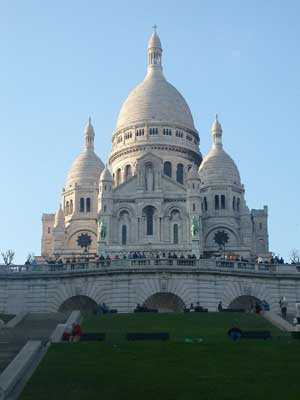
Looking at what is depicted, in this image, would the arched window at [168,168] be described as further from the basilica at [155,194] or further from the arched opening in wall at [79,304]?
the arched opening in wall at [79,304]

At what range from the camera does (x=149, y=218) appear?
107562 mm

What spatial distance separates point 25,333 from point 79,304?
Result: 19332mm

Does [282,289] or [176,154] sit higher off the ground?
[176,154]

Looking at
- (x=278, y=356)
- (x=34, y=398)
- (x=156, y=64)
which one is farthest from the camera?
(x=156, y=64)

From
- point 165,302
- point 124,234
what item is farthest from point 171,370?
point 124,234

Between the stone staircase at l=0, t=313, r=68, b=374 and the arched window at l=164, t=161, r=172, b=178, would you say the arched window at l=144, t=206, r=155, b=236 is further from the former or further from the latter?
the stone staircase at l=0, t=313, r=68, b=374

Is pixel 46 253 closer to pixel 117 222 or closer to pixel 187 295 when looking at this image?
pixel 117 222

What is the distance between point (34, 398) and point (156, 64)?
120050 millimetres

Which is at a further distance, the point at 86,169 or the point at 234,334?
the point at 86,169

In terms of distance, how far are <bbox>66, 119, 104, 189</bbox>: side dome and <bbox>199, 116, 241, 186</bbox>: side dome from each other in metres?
15.8

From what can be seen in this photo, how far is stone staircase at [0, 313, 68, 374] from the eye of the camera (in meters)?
29.4

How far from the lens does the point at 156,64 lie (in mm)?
137750

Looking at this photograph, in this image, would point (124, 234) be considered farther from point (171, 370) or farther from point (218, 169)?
point (171, 370)

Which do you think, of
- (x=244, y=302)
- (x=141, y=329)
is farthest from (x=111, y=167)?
(x=141, y=329)
